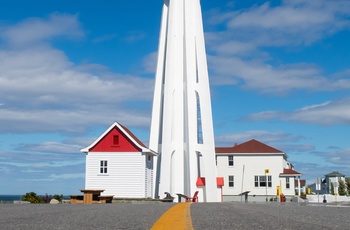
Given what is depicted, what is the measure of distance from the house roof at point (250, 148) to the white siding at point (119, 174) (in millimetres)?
29739

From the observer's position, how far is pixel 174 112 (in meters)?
46.2

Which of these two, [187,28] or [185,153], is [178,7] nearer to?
[187,28]

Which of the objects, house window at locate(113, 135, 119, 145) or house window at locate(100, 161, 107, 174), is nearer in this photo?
house window at locate(100, 161, 107, 174)

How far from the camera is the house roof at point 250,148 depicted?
2773 inches

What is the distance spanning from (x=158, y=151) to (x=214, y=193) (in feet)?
21.3

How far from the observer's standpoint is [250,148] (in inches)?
2805

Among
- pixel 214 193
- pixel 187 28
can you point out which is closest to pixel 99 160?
pixel 214 193

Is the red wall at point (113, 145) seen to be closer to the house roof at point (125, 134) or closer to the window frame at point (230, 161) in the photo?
the house roof at point (125, 134)

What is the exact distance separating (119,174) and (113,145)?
224cm

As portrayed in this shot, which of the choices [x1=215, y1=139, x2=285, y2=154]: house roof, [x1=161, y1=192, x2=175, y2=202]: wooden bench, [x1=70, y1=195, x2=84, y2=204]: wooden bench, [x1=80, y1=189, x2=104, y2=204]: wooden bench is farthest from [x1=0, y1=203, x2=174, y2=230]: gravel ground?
[x1=215, y1=139, x2=285, y2=154]: house roof

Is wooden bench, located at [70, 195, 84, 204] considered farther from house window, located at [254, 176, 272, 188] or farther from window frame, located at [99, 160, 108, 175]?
house window, located at [254, 176, 272, 188]

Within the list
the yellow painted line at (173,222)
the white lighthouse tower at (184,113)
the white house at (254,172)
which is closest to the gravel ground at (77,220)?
the yellow painted line at (173,222)

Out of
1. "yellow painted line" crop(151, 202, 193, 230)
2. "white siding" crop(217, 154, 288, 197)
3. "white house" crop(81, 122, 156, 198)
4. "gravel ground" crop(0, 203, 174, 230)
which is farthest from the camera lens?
"white siding" crop(217, 154, 288, 197)

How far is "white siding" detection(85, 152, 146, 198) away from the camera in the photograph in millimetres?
41688
